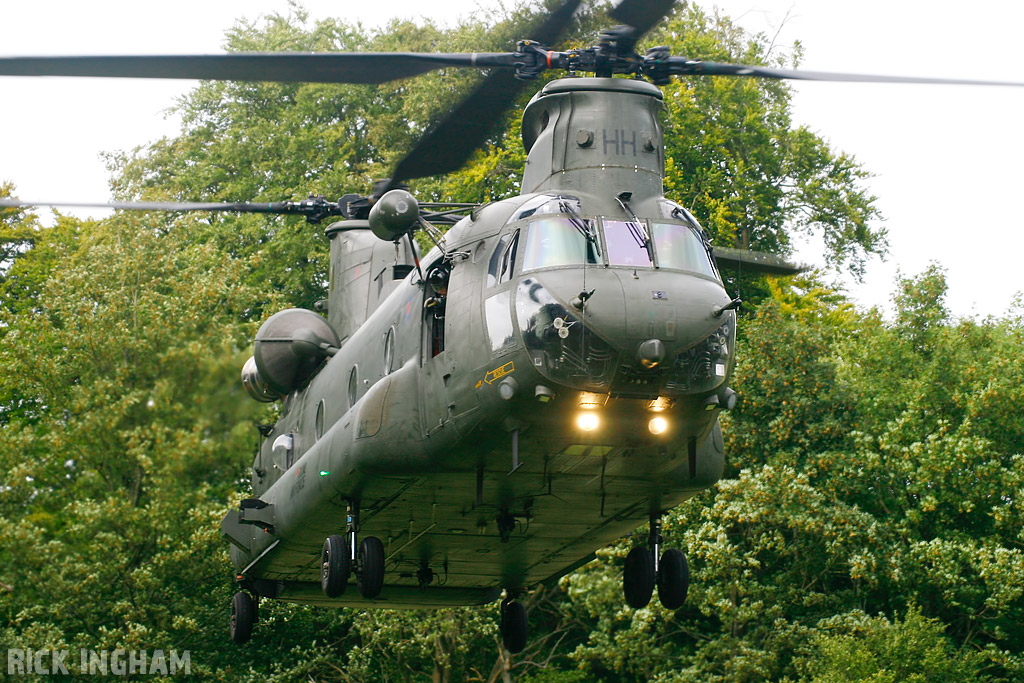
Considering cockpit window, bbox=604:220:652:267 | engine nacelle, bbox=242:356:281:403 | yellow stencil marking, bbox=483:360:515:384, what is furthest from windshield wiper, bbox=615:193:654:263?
engine nacelle, bbox=242:356:281:403

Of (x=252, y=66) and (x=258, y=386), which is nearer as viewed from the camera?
(x=252, y=66)

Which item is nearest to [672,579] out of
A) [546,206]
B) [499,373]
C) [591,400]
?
[591,400]

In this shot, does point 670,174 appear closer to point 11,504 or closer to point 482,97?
point 11,504

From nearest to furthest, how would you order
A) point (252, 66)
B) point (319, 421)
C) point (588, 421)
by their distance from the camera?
point (252, 66), point (588, 421), point (319, 421)

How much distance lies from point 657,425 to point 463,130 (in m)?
3.68

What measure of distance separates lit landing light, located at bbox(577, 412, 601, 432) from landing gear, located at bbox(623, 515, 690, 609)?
2.80 meters

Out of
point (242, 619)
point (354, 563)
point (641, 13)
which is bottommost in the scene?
point (242, 619)

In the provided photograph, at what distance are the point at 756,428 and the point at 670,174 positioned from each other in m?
6.99

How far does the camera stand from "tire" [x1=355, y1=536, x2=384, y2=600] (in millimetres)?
12992

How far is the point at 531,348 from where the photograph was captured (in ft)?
35.1

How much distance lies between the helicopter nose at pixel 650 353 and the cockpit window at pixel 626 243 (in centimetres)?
88

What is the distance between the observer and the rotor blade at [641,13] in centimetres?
1082

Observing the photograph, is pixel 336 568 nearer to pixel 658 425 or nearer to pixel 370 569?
pixel 370 569

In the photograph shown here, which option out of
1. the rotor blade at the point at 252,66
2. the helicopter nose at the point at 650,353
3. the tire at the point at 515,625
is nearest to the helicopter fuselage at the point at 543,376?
the helicopter nose at the point at 650,353
